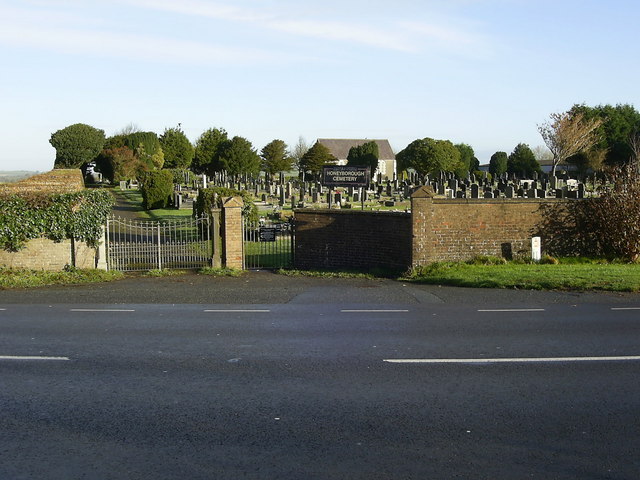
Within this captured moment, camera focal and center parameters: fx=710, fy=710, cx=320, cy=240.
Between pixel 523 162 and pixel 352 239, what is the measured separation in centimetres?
6187

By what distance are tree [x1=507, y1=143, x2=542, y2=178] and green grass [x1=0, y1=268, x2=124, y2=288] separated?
210 feet

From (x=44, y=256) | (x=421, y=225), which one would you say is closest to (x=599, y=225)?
(x=421, y=225)

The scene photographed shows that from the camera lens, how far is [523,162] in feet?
254

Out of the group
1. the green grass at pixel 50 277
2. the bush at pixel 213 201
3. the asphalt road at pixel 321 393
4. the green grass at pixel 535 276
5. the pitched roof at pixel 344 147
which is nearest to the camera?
the asphalt road at pixel 321 393

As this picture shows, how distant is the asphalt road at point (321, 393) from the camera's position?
5.54 m

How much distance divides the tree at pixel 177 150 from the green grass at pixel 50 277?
61857 mm

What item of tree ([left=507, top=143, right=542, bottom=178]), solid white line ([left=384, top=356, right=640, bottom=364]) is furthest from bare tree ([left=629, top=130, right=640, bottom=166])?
solid white line ([left=384, top=356, right=640, bottom=364])

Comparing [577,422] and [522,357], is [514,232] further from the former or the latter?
[577,422]

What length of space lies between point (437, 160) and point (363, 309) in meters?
66.2

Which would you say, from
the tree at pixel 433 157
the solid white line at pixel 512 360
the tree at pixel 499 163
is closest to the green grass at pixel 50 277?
the solid white line at pixel 512 360

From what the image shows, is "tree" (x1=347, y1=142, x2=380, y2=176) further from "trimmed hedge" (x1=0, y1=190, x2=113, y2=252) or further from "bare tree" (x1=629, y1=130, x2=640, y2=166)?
"trimmed hedge" (x1=0, y1=190, x2=113, y2=252)

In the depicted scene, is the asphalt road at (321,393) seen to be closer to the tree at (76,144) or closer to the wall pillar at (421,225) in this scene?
the wall pillar at (421,225)

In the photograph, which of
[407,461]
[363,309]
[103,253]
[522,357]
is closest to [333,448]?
[407,461]

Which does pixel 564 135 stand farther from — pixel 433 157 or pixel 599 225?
pixel 599 225
